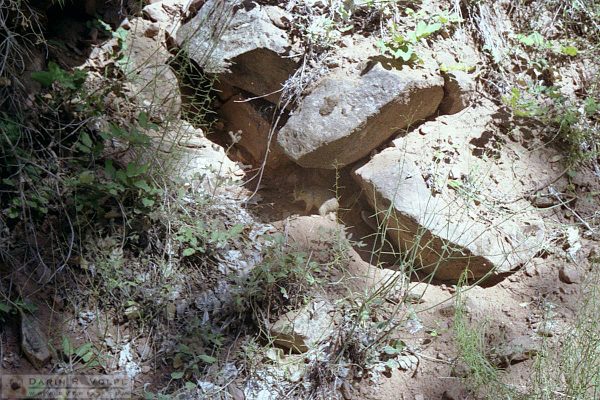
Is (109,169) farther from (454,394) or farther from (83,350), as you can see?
(454,394)

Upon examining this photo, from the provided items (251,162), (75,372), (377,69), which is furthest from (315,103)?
(75,372)

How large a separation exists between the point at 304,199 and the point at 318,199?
0.31 ft

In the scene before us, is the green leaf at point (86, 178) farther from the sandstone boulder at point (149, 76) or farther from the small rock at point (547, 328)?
the small rock at point (547, 328)

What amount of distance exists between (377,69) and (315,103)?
44 cm

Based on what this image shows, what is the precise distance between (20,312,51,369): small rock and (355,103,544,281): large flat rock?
74.8 inches

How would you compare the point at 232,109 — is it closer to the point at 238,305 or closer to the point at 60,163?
the point at 60,163

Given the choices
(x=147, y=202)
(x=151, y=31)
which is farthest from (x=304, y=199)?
(x=151, y=31)

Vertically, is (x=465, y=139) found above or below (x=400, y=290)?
above

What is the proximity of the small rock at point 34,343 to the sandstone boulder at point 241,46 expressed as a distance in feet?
6.41

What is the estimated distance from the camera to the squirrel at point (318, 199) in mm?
3625

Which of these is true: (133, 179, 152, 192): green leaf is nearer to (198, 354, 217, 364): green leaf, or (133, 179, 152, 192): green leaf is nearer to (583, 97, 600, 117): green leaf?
(198, 354, 217, 364): green leaf

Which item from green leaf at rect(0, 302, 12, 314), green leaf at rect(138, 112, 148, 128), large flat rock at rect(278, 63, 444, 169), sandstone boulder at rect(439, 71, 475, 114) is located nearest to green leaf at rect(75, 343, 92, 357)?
green leaf at rect(0, 302, 12, 314)

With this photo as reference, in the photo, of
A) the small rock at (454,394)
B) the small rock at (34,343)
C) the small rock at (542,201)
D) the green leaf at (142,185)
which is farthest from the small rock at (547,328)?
the small rock at (34,343)

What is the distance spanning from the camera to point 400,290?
10.3 ft
